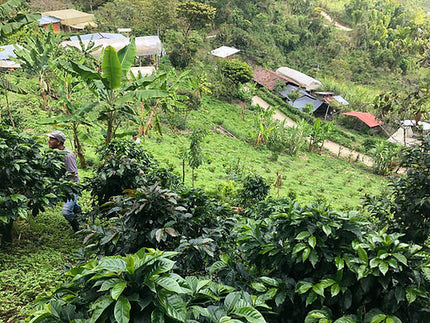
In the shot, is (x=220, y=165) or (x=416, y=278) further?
(x=220, y=165)

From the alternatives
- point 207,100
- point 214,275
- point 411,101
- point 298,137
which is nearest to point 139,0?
point 207,100

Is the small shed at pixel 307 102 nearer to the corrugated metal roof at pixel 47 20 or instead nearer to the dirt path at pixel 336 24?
the corrugated metal roof at pixel 47 20

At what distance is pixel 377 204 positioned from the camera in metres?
4.61

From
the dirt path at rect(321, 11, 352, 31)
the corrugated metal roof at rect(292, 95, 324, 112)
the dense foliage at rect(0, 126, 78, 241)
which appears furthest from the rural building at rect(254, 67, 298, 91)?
the dense foliage at rect(0, 126, 78, 241)

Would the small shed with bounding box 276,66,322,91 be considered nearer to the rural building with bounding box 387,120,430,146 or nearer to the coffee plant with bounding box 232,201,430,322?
the rural building with bounding box 387,120,430,146

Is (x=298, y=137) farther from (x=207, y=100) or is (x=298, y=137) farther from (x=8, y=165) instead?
(x=8, y=165)

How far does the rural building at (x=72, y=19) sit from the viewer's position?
25469 millimetres

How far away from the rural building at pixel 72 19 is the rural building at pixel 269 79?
1459 centimetres

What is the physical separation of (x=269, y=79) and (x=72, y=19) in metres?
17.0

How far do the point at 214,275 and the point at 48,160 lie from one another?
111 inches

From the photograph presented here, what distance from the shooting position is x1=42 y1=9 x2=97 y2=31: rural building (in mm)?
25469

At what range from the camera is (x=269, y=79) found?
28.3m

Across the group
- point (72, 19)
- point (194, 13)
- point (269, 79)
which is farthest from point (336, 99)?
point (72, 19)

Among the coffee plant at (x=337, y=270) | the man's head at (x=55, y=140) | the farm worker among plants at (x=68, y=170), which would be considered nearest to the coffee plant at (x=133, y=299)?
the coffee plant at (x=337, y=270)
